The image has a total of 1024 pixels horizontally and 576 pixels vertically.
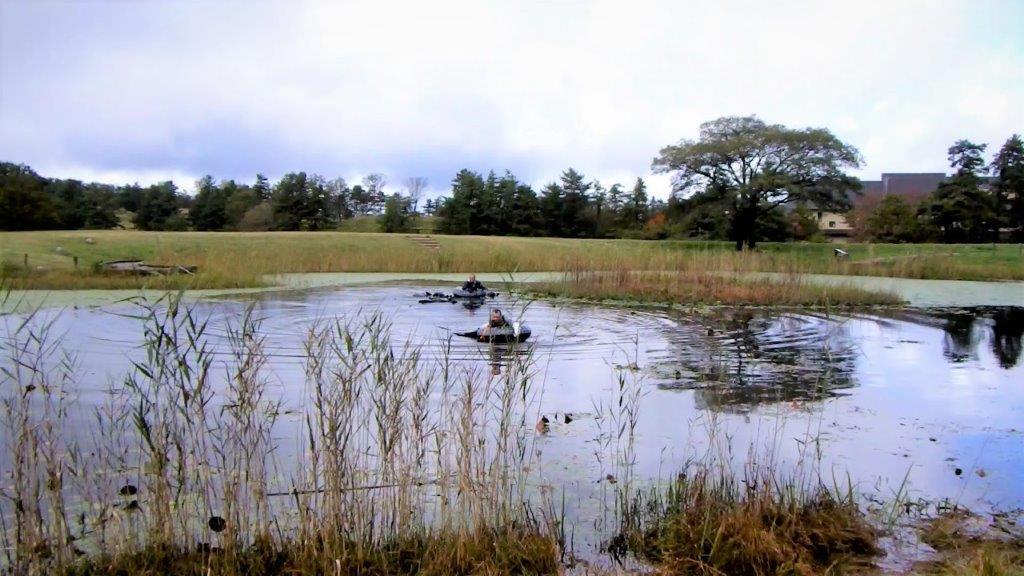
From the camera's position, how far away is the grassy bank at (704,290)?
20453mm

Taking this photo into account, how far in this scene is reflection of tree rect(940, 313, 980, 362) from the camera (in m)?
12.6

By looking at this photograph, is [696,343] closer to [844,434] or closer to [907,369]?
[907,369]

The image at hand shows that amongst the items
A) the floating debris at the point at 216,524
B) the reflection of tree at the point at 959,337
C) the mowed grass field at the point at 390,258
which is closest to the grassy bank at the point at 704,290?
the mowed grass field at the point at 390,258

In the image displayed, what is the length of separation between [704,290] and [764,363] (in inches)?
403

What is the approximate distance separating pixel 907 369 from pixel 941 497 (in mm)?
5872

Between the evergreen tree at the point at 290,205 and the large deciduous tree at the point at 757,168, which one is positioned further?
the evergreen tree at the point at 290,205

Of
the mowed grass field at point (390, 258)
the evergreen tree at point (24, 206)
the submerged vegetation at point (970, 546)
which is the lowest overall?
the submerged vegetation at point (970, 546)

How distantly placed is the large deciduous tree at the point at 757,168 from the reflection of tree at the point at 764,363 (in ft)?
114

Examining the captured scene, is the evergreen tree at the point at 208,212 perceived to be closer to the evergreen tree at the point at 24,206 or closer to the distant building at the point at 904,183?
the evergreen tree at the point at 24,206

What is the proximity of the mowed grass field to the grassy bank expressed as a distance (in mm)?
1119

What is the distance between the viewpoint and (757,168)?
1999 inches

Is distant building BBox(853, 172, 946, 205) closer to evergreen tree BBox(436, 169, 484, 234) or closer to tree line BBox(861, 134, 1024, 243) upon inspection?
tree line BBox(861, 134, 1024, 243)

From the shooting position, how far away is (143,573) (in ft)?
13.4

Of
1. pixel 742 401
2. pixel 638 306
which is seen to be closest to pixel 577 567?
pixel 742 401
